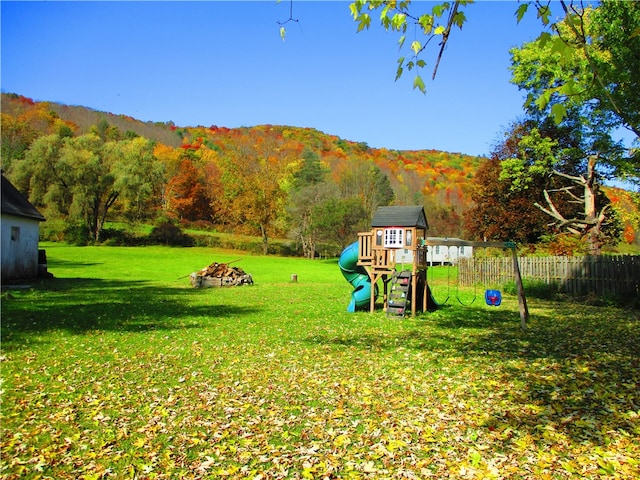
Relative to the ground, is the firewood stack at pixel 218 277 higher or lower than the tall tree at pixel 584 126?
lower

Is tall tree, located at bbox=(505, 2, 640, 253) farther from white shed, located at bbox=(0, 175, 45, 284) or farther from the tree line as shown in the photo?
white shed, located at bbox=(0, 175, 45, 284)

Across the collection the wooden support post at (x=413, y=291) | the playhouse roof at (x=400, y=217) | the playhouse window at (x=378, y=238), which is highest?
the playhouse roof at (x=400, y=217)

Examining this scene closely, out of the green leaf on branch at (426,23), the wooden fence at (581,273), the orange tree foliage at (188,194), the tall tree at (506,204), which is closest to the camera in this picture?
the green leaf on branch at (426,23)

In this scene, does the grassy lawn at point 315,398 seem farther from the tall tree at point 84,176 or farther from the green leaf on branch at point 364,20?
the tall tree at point 84,176

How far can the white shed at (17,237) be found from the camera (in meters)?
23.3

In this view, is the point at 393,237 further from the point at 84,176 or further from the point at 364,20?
the point at 84,176

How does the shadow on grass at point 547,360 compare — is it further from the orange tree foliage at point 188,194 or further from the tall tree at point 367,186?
the orange tree foliage at point 188,194

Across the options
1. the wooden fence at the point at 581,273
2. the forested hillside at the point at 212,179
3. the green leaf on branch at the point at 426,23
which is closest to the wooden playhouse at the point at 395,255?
the wooden fence at the point at 581,273

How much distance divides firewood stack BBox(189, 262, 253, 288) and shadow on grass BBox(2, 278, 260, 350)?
3.88 meters

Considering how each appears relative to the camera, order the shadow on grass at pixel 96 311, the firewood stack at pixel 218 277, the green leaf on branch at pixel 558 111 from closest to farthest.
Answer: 1. the green leaf on branch at pixel 558 111
2. the shadow on grass at pixel 96 311
3. the firewood stack at pixel 218 277

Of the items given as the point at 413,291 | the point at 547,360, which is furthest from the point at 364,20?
the point at 413,291

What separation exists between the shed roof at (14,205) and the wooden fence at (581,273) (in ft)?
81.9

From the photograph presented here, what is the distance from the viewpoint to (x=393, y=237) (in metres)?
16.4

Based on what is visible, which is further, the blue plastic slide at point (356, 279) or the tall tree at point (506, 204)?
Result: the tall tree at point (506, 204)
